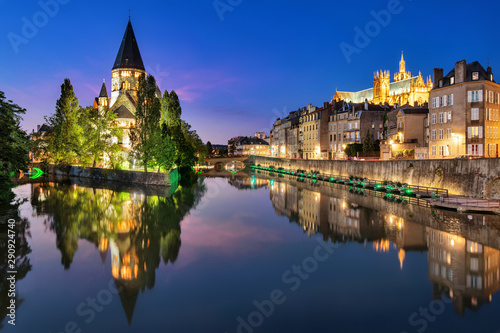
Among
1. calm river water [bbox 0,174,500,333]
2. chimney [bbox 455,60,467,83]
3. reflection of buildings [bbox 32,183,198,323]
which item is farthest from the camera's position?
chimney [bbox 455,60,467,83]

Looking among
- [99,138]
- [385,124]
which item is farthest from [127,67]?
[385,124]

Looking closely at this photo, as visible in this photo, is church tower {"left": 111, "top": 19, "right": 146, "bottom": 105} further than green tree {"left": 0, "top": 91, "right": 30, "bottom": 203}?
Yes

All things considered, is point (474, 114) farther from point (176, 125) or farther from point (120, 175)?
point (120, 175)

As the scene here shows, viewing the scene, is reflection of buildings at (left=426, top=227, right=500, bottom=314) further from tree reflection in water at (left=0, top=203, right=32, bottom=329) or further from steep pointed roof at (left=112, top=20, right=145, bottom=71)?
steep pointed roof at (left=112, top=20, right=145, bottom=71)

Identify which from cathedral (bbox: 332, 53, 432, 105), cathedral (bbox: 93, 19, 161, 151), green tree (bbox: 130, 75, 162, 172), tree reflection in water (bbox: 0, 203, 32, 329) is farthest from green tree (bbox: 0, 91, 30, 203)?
cathedral (bbox: 332, 53, 432, 105)

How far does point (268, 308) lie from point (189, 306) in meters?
2.71

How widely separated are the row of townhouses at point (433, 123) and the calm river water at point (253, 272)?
16459 mm

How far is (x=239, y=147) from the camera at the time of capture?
180625 mm

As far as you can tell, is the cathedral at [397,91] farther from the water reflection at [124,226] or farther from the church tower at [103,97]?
the water reflection at [124,226]

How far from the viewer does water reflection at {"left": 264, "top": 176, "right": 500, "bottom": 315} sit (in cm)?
1392

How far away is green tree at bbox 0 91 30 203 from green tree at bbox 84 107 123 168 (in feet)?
90.4

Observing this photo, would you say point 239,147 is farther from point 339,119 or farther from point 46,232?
point 46,232

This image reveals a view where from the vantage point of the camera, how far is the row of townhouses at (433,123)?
39375 mm

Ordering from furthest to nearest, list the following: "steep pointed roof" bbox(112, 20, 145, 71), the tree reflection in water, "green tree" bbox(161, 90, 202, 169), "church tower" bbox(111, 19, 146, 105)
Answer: "church tower" bbox(111, 19, 146, 105) → "steep pointed roof" bbox(112, 20, 145, 71) → "green tree" bbox(161, 90, 202, 169) → the tree reflection in water
